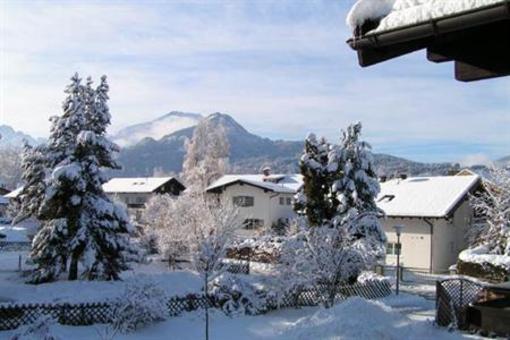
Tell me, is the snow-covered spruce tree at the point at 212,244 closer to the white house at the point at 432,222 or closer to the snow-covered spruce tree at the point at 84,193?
the snow-covered spruce tree at the point at 84,193

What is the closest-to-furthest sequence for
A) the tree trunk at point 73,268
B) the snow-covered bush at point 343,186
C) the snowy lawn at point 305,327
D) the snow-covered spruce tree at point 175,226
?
the snowy lawn at point 305,327, the tree trunk at point 73,268, the snow-covered bush at point 343,186, the snow-covered spruce tree at point 175,226

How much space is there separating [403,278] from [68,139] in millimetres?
20379

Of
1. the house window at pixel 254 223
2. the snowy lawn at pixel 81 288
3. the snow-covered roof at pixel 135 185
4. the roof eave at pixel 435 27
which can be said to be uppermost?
the roof eave at pixel 435 27

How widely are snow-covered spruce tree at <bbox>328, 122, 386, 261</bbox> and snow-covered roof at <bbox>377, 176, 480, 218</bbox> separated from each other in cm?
963

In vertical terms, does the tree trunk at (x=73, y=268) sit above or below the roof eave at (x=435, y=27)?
below

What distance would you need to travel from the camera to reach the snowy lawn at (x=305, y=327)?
13648mm

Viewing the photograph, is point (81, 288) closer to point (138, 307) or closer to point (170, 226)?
point (138, 307)

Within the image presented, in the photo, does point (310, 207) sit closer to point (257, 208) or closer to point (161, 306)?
point (161, 306)

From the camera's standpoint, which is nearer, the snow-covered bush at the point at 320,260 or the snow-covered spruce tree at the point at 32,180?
the snow-covered bush at the point at 320,260

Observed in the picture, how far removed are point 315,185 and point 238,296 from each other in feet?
30.6

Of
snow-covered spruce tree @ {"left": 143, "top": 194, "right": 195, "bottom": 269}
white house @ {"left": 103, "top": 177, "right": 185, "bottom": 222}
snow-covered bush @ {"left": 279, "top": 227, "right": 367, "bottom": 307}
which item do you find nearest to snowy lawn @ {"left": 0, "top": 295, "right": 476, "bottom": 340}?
snow-covered bush @ {"left": 279, "top": 227, "right": 367, "bottom": 307}

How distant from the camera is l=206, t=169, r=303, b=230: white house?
5141 cm

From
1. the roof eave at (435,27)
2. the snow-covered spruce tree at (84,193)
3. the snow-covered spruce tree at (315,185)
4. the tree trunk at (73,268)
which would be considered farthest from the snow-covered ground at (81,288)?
the roof eave at (435,27)

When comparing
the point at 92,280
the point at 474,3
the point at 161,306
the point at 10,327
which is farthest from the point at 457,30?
the point at 92,280
